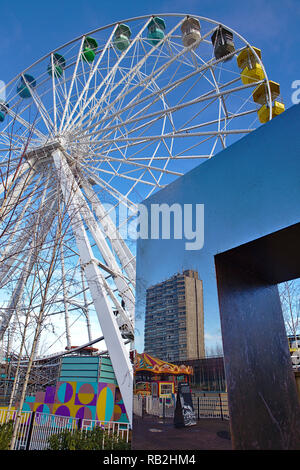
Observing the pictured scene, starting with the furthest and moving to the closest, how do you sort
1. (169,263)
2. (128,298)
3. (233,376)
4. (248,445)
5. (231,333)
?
1. (128,298)
2. (169,263)
3. (231,333)
4. (233,376)
5. (248,445)

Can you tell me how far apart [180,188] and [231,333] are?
78.9 inches

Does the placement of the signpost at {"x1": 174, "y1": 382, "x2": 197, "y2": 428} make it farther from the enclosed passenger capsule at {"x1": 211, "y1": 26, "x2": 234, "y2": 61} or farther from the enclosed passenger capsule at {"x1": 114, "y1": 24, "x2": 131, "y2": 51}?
the enclosed passenger capsule at {"x1": 114, "y1": 24, "x2": 131, "y2": 51}

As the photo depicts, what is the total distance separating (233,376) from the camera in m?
3.02

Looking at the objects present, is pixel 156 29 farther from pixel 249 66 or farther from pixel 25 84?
pixel 25 84

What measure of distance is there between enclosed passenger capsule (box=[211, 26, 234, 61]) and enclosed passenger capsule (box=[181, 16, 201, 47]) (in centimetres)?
79

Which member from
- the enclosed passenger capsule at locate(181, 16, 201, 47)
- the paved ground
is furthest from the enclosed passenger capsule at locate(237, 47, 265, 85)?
the paved ground

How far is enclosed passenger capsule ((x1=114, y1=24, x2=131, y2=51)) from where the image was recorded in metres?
13.0

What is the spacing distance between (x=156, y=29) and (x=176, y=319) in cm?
1232

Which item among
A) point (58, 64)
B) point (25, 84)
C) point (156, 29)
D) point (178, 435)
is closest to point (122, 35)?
point (156, 29)

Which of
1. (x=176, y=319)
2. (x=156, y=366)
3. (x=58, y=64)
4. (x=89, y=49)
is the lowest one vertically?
(x=156, y=366)

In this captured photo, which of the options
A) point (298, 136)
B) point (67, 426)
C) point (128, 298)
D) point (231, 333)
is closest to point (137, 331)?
point (231, 333)

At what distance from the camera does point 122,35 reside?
513 inches

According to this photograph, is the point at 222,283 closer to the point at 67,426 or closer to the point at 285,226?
the point at 285,226

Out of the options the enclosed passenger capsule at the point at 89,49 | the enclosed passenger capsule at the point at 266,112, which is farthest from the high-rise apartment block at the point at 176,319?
the enclosed passenger capsule at the point at 89,49
